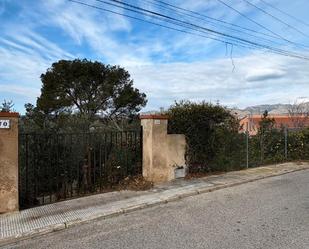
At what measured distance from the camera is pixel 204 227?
20.3 feet

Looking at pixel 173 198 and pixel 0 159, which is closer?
pixel 0 159

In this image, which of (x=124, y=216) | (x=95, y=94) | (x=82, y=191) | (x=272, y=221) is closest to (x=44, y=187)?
(x=82, y=191)

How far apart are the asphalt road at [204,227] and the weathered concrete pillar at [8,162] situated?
1.64m

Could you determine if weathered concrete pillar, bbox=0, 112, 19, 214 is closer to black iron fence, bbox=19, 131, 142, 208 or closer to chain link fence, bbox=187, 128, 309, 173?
black iron fence, bbox=19, 131, 142, 208

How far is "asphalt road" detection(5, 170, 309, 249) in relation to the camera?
5.40m

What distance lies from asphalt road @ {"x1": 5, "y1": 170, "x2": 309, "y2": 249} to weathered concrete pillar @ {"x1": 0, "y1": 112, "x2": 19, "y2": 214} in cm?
164

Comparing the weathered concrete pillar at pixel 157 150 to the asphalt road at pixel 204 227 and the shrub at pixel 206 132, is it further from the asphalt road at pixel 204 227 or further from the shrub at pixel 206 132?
the asphalt road at pixel 204 227

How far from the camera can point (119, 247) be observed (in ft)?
17.3

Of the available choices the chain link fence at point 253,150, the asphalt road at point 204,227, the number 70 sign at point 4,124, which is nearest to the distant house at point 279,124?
the chain link fence at point 253,150

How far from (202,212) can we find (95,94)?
28.0m

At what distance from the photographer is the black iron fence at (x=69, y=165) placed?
8406 millimetres

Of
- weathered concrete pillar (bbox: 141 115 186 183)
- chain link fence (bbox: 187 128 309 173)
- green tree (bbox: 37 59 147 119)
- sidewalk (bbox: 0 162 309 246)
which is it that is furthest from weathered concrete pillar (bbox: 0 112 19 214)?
green tree (bbox: 37 59 147 119)

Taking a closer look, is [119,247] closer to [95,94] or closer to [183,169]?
[183,169]

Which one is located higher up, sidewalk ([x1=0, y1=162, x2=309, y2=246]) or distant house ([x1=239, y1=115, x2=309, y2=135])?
distant house ([x1=239, y1=115, x2=309, y2=135])
